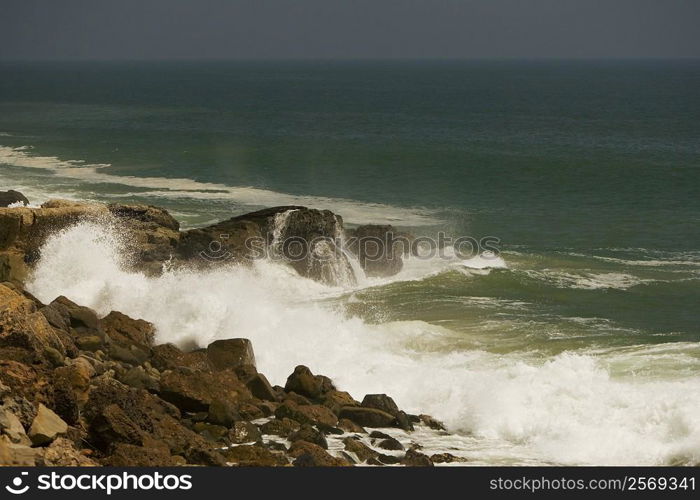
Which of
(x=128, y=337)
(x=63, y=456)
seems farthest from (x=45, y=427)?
(x=128, y=337)

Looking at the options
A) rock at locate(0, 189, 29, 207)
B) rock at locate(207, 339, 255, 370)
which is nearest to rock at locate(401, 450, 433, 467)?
rock at locate(207, 339, 255, 370)

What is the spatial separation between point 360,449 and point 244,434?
67.9 inches

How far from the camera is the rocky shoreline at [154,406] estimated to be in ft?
48.2

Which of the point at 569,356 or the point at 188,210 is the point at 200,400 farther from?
the point at 188,210

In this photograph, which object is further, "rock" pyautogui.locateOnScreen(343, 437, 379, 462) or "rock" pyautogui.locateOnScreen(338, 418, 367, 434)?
"rock" pyautogui.locateOnScreen(338, 418, 367, 434)

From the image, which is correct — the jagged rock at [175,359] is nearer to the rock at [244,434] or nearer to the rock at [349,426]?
the rock at [349,426]

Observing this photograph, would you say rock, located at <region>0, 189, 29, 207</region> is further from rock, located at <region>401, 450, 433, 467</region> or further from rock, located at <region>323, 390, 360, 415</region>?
rock, located at <region>401, 450, 433, 467</region>

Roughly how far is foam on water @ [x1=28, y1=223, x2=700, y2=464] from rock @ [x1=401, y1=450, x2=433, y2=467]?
1293mm

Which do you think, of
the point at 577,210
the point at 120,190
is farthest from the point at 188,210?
the point at 577,210

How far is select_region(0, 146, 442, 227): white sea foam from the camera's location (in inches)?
1638

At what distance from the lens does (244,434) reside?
16.5m

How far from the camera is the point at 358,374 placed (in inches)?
852

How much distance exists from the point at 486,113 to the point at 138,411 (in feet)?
280

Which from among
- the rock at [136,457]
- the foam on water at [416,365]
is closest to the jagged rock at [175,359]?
the foam on water at [416,365]
